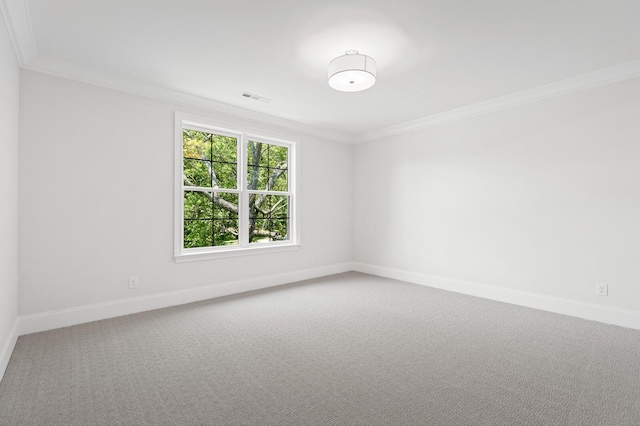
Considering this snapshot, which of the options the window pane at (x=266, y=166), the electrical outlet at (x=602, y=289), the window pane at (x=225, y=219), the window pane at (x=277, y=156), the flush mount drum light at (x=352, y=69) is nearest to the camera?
the flush mount drum light at (x=352, y=69)

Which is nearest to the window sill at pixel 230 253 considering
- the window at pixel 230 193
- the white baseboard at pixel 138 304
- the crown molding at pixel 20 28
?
the window at pixel 230 193

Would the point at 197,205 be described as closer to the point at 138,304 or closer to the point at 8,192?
→ the point at 138,304

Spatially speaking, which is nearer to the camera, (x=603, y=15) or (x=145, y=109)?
(x=603, y=15)

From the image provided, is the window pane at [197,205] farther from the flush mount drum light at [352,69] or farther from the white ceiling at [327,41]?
the flush mount drum light at [352,69]

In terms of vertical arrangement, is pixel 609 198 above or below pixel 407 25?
below

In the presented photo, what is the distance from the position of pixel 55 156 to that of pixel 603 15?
4.88m

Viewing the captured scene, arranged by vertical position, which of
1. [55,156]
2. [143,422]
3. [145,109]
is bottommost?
[143,422]

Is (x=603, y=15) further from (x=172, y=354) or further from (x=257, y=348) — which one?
(x=172, y=354)

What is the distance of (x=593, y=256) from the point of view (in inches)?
135

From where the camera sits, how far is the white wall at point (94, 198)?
9.98 ft

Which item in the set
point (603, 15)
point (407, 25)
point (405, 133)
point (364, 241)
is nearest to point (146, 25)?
point (407, 25)

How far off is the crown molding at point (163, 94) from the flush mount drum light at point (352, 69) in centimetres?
192

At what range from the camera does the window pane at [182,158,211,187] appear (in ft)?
13.7

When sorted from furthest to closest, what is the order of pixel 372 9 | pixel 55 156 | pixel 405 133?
1. pixel 405 133
2. pixel 55 156
3. pixel 372 9
